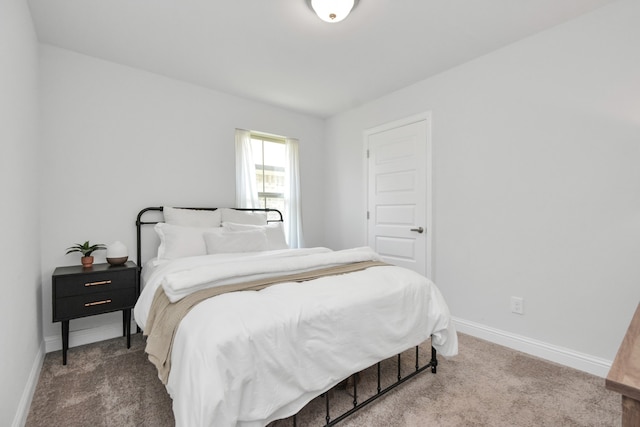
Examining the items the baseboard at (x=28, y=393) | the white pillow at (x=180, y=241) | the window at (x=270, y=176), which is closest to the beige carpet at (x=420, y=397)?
the baseboard at (x=28, y=393)

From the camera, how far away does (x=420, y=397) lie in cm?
183

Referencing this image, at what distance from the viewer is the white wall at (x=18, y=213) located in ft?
4.64

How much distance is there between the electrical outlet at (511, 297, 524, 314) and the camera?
2.50 meters

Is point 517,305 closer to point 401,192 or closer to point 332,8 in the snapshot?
point 401,192

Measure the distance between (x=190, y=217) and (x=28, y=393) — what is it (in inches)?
64.8

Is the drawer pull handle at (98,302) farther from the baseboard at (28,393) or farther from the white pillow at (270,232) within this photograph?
the white pillow at (270,232)

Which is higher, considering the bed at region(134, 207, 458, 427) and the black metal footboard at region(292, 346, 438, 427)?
the bed at region(134, 207, 458, 427)

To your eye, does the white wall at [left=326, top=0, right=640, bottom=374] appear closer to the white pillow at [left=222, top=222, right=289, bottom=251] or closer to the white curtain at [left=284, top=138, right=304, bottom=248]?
the white pillow at [left=222, top=222, right=289, bottom=251]

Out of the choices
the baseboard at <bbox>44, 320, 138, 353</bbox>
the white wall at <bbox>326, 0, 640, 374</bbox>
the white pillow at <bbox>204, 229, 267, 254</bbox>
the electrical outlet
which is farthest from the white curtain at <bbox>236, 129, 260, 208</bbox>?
the electrical outlet

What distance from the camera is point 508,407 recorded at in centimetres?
175

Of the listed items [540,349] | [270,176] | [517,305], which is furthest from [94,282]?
[540,349]

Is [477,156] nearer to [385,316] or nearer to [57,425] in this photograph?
[385,316]

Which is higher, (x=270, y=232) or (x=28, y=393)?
(x=270, y=232)

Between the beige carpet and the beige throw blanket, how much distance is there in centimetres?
48
